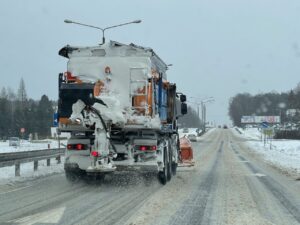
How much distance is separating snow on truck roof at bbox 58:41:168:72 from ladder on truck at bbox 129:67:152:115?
49cm

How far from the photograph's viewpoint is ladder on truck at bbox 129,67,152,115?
14.2 metres

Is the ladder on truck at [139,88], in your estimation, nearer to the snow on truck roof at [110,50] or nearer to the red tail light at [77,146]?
the snow on truck roof at [110,50]

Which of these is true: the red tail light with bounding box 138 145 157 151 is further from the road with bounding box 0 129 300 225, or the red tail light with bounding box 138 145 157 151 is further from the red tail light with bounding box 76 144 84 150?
the red tail light with bounding box 76 144 84 150

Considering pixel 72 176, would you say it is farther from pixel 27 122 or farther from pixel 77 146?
pixel 27 122

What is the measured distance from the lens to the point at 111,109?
13.8 metres

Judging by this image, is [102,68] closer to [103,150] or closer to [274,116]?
[103,150]

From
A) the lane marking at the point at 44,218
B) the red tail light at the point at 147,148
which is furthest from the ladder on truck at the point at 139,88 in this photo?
the lane marking at the point at 44,218

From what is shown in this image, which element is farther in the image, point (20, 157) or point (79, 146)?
point (20, 157)

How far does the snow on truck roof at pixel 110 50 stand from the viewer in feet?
47.9

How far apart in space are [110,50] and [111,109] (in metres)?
1.84

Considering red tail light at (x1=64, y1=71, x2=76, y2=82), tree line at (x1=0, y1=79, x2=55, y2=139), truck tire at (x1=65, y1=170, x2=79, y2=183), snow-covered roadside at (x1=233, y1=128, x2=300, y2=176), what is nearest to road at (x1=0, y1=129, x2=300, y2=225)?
truck tire at (x1=65, y1=170, x2=79, y2=183)

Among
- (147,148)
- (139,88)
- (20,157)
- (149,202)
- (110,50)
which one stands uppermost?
(110,50)

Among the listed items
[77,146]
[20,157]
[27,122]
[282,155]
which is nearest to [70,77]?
[77,146]

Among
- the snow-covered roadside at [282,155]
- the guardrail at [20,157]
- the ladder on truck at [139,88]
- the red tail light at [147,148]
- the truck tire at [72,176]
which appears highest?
the ladder on truck at [139,88]
